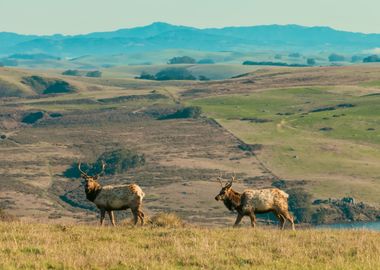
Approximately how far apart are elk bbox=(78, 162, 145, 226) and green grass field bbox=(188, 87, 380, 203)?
4682cm

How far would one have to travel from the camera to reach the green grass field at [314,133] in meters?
76.9

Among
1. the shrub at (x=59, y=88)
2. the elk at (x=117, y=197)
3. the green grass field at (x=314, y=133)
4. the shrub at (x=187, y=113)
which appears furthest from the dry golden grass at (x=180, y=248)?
the shrub at (x=59, y=88)

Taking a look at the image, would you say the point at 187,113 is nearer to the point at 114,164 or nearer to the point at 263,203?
the point at 114,164

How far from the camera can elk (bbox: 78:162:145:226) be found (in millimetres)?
25172

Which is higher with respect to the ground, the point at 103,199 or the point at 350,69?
the point at 103,199

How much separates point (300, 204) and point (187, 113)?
58074 mm

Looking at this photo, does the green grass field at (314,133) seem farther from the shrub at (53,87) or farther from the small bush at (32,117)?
the shrub at (53,87)

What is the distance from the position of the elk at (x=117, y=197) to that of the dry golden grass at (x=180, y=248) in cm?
245

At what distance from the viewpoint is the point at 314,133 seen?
10088cm

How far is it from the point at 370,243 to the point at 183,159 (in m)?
67.0

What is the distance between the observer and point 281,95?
143m

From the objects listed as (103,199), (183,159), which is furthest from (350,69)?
(103,199)

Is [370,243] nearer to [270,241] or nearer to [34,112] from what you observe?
[270,241]

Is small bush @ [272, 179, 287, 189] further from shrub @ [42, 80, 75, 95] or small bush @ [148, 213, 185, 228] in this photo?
shrub @ [42, 80, 75, 95]
